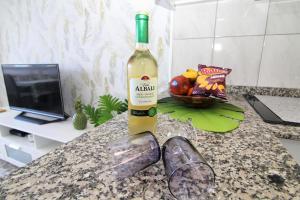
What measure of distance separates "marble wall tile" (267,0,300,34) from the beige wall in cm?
60

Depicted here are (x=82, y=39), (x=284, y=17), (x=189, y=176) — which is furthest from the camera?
(x=82, y=39)

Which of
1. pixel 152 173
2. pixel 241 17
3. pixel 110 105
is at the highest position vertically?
pixel 241 17

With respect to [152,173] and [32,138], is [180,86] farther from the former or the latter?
[32,138]

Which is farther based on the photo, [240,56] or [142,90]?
[240,56]

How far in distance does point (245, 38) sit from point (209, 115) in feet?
2.11

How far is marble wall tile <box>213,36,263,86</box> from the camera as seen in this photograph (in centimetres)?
94

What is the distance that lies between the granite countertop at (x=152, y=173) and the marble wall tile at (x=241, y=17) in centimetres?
74

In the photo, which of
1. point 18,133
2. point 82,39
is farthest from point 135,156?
point 18,133

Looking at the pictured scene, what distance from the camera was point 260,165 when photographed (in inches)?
12.3

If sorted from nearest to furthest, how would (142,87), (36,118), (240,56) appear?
(142,87), (240,56), (36,118)

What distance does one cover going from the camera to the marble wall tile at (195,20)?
38.9 inches

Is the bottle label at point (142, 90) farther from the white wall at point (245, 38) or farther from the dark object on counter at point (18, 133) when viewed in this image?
the dark object on counter at point (18, 133)

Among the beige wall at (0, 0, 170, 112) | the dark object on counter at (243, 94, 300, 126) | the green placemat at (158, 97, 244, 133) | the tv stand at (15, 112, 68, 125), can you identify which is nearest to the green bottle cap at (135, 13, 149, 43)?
the green placemat at (158, 97, 244, 133)

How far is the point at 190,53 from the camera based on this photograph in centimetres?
108
